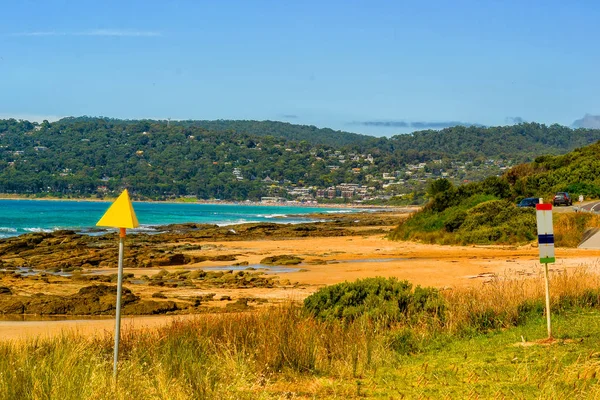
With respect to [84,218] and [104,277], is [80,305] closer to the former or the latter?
[104,277]

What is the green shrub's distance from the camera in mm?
15266

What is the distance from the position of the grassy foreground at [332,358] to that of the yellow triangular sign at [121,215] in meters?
1.74

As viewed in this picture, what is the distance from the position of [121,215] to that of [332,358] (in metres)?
4.18

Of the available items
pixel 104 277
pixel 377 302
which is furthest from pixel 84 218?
pixel 377 302

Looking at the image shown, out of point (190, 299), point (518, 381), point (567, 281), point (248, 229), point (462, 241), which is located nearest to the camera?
point (518, 381)

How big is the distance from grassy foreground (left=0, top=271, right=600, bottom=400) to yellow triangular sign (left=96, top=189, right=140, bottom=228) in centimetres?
174

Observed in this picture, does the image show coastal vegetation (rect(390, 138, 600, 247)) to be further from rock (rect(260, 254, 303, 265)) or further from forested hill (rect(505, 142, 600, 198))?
rock (rect(260, 254, 303, 265))

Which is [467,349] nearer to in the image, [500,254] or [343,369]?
[343,369]

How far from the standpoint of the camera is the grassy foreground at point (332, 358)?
31.5 feet

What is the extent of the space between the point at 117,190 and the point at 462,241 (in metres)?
167

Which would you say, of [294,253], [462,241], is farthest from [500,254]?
[294,253]

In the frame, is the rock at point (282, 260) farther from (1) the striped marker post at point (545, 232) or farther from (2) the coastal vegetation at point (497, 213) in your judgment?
(1) the striped marker post at point (545, 232)

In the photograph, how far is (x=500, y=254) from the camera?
34719 mm

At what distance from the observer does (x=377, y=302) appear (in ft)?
52.3
